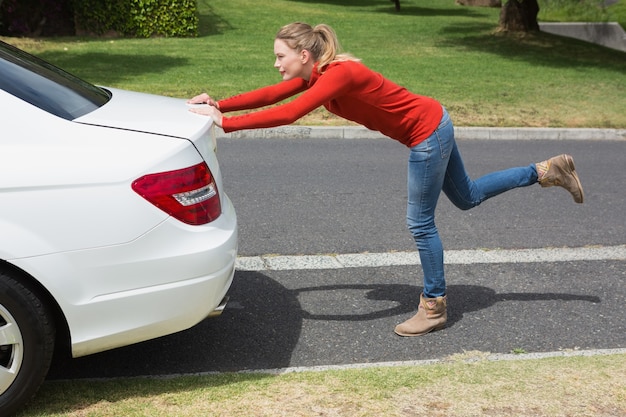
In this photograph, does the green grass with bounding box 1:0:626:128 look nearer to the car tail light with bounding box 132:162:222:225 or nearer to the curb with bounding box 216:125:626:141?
the curb with bounding box 216:125:626:141

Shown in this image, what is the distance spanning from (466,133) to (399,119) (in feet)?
22.3

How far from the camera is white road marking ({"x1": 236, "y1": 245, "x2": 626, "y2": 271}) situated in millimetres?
5809

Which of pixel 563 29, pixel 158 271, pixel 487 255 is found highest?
pixel 158 271

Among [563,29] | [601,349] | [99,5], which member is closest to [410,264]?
[601,349]

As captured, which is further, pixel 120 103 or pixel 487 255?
pixel 487 255

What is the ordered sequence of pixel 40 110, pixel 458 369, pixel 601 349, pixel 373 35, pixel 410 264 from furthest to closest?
pixel 373 35 < pixel 410 264 < pixel 601 349 < pixel 458 369 < pixel 40 110

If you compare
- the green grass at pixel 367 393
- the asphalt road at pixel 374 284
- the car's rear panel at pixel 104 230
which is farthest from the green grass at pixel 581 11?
the car's rear panel at pixel 104 230

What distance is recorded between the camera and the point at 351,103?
4324 mm

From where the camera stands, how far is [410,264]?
19.4ft

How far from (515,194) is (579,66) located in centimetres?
1004

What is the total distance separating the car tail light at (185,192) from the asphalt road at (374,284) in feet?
2.96

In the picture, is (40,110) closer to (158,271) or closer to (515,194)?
(158,271)

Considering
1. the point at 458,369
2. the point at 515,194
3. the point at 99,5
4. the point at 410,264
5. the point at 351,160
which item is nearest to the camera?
the point at 458,369

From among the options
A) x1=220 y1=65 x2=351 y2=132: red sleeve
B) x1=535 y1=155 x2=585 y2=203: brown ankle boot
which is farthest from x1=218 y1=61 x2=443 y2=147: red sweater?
x1=535 y1=155 x2=585 y2=203: brown ankle boot
